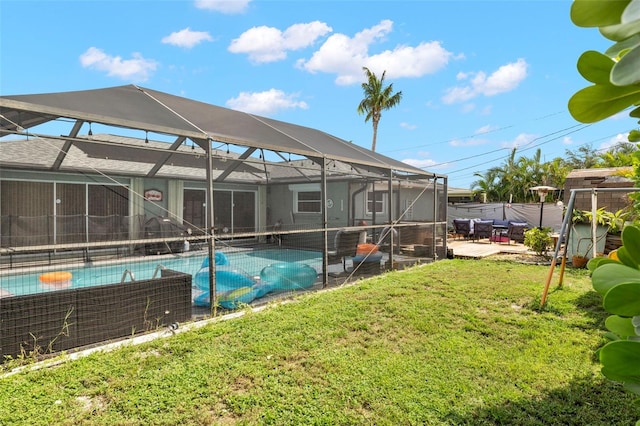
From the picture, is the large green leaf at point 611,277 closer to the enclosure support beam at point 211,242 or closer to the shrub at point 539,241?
the enclosure support beam at point 211,242

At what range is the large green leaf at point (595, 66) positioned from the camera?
1.66 ft

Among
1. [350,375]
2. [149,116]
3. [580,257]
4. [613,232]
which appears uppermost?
[149,116]

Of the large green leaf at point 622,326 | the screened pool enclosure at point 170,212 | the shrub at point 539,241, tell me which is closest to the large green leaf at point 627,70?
the large green leaf at point 622,326

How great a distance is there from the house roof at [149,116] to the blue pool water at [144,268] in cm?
255

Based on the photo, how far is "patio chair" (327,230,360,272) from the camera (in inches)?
306

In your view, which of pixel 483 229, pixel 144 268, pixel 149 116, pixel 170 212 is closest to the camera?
pixel 149 116

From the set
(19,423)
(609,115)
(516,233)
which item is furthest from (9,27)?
(516,233)

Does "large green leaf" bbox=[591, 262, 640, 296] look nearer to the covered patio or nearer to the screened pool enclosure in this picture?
the covered patio

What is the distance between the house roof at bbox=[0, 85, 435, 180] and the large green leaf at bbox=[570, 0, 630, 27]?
14.9 feet

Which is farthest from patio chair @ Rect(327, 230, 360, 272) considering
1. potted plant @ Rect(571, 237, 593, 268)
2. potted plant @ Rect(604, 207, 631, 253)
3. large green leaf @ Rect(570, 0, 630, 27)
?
large green leaf @ Rect(570, 0, 630, 27)

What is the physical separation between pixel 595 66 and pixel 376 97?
964 inches

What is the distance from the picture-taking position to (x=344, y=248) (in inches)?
310

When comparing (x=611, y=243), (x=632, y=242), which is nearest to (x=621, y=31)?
(x=632, y=242)

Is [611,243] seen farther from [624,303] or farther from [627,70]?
[627,70]
